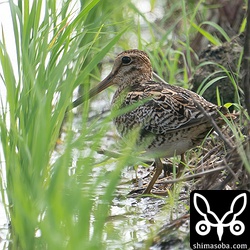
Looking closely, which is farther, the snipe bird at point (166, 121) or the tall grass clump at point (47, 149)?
the snipe bird at point (166, 121)

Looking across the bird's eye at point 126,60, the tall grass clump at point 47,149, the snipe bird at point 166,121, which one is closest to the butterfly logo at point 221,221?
the tall grass clump at point 47,149

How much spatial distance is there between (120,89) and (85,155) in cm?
240

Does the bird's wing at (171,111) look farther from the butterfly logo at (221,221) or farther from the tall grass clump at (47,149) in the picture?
the butterfly logo at (221,221)

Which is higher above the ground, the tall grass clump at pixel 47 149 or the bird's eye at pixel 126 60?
the bird's eye at pixel 126 60

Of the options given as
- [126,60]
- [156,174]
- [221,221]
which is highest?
[126,60]

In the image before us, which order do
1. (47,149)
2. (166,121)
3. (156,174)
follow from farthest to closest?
1. (156,174)
2. (166,121)
3. (47,149)

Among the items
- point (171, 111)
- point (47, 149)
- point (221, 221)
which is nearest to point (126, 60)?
point (171, 111)

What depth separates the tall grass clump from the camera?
3.23 m

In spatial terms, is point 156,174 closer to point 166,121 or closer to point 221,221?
point 166,121

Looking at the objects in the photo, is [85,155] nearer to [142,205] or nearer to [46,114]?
[46,114]

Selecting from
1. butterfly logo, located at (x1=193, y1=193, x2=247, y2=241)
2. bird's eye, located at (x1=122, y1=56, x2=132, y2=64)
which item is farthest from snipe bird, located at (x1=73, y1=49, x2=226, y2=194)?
butterfly logo, located at (x1=193, y1=193, x2=247, y2=241)

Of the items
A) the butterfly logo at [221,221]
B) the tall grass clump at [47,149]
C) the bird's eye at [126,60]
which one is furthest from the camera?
the bird's eye at [126,60]

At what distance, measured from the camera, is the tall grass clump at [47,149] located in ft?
10.6

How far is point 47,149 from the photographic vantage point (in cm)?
401
